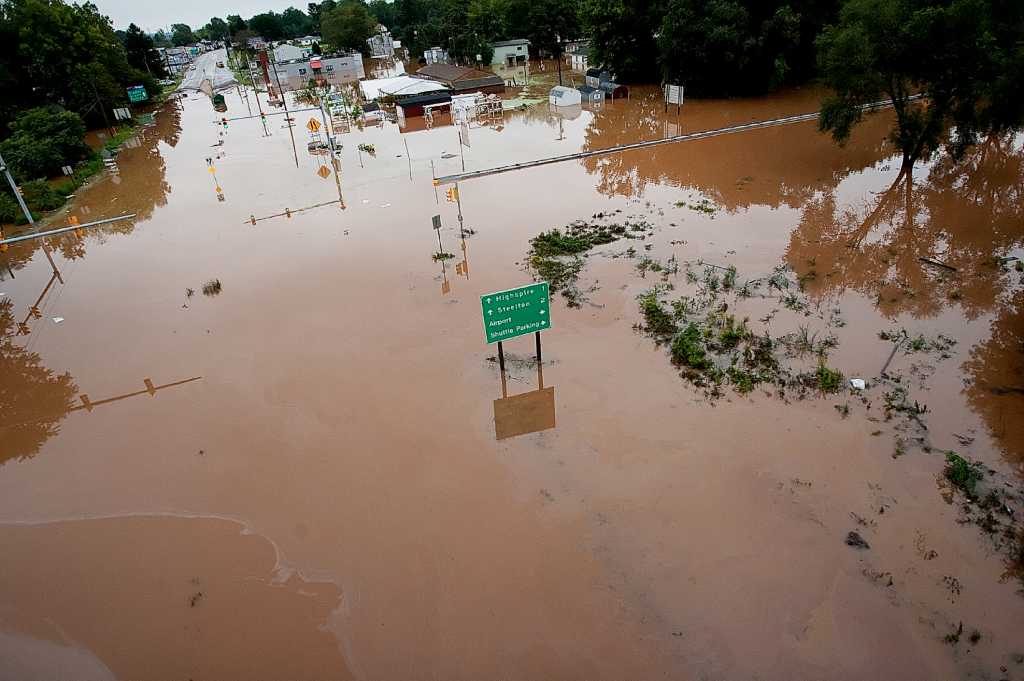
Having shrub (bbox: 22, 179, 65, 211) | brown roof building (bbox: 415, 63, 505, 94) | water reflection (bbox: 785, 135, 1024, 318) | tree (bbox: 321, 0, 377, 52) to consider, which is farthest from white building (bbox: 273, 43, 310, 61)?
water reflection (bbox: 785, 135, 1024, 318)

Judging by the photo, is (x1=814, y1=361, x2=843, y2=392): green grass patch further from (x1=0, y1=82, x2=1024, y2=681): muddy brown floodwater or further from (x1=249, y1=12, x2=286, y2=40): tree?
(x1=249, y1=12, x2=286, y2=40): tree

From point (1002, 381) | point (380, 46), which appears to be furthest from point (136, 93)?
point (1002, 381)

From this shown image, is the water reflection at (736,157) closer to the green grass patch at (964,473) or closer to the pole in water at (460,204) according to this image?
the pole in water at (460,204)

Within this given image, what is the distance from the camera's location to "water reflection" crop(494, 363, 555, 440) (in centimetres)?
1002

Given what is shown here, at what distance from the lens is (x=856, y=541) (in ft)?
24.9

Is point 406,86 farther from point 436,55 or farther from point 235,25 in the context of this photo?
point 235,25

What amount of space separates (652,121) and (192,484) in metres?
28.5

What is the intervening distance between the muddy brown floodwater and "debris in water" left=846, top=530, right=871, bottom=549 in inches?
4.4

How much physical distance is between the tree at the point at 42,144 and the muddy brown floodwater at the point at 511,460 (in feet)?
42.5

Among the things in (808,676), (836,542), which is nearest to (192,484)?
(808,676)

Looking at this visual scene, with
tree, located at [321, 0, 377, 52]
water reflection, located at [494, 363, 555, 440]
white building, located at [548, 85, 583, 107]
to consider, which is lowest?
water reflection, located at [494, 363, 555, 440]

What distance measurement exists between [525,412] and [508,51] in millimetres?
52522

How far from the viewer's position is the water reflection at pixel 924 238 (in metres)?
13.2

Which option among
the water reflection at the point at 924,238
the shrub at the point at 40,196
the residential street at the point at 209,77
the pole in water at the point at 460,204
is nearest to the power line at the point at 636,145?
the pole in water at the point at 460,204
